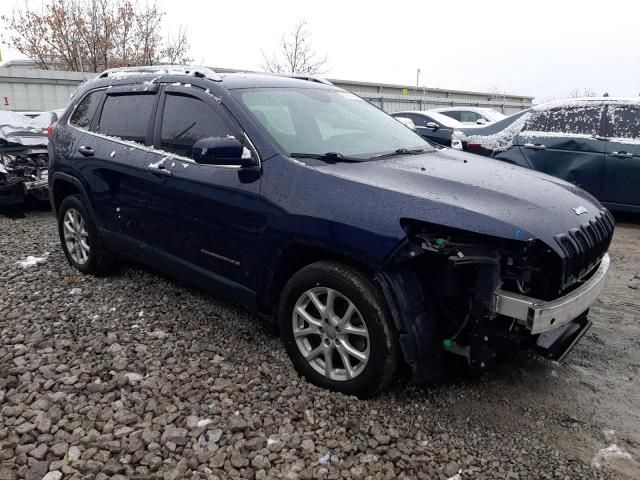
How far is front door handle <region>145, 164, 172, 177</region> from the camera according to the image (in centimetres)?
369

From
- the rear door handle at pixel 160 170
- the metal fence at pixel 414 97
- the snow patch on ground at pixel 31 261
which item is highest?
the metal fence at pixel 414 97

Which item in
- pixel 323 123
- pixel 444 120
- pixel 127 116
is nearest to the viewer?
pixel 323 123

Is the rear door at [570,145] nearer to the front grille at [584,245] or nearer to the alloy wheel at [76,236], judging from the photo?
the front grille at [584,245]

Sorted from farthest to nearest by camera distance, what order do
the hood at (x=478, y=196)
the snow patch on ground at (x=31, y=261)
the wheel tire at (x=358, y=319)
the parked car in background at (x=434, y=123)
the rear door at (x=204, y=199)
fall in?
the parked car in background at (x=434, y=123) < the snow patch on ground at (x=31, y=261) < the rear door at (x=204, y=199) < the wheel tire at (x=358, y=319) < the hood at (x=478, y=196)

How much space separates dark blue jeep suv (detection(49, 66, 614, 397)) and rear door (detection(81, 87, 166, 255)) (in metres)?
0.02

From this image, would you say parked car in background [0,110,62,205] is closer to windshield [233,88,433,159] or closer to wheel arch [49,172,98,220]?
wheel arch [49,172,98,220]

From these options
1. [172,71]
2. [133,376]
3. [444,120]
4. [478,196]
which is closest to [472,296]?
[478,196]

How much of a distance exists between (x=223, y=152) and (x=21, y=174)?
566cm

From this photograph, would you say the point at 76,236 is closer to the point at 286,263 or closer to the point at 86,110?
the point at 86,110

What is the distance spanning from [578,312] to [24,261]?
5.06 m

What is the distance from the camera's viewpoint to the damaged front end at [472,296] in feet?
8.30

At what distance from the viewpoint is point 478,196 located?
8.96 ft

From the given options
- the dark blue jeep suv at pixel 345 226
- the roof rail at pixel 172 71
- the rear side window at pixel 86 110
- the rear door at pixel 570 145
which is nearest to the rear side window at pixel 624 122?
the rear door at pixel 570 145

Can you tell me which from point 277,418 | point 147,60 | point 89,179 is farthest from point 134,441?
point 147,60
